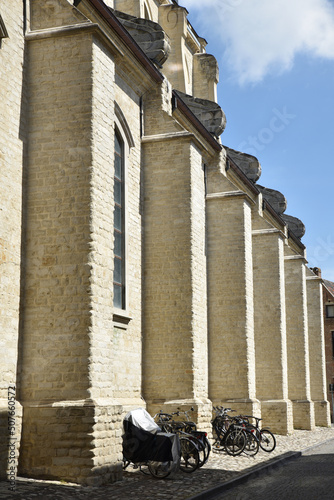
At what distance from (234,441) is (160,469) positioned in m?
4.96

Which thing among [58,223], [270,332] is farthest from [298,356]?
[58,223]

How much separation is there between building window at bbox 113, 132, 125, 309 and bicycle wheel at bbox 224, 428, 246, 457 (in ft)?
13.5

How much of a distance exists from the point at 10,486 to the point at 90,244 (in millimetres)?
3839

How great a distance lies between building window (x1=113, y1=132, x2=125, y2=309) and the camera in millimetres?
14578

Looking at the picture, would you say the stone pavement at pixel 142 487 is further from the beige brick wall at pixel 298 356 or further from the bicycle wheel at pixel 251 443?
the beige brick wall at pixel 298 356

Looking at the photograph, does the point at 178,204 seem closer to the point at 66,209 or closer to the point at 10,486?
the point at 66,209

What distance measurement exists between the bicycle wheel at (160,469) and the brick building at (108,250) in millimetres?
661

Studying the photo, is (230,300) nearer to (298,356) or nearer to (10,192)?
(298,356)

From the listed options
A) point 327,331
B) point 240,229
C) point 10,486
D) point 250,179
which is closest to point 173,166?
point 240,229

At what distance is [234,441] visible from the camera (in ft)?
51.7

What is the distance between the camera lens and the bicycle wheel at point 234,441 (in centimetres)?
1569

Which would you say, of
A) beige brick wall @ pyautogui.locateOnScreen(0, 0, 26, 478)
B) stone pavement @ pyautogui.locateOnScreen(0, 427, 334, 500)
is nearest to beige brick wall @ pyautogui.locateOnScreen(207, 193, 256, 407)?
stone pavement @ pyautogui.locateOnScreen(0, 427, 334, 500)

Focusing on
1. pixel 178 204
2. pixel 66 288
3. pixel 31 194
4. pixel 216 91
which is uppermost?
pixel 216 91

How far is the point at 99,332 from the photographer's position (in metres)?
10.9
